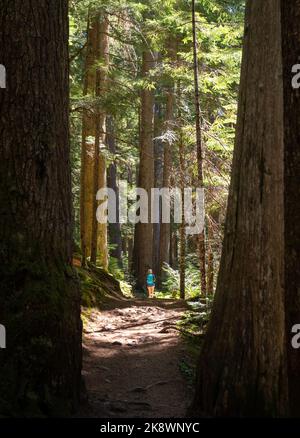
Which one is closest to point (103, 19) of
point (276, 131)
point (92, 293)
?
point (92, 293)

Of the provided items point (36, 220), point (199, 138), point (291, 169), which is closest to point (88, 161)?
point (199, 138)

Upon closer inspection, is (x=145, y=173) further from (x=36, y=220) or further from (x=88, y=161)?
(x=36, y=220)

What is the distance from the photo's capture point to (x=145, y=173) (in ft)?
71.7

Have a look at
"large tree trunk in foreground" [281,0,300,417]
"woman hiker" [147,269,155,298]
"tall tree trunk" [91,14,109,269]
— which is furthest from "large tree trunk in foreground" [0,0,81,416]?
"woman hiker" [147,269,155,298]

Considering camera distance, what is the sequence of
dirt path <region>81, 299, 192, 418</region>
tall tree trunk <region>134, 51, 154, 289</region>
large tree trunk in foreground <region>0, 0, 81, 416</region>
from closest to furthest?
large tree trunk in foreground <region>0, 0, 81, 416</region> → dirt path <region>81, 299, 192, 418</region> → tall tree trunk <region>134, 51, 154, 289</region>

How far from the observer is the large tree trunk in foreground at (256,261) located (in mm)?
5246

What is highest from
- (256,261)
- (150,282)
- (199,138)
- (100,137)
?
(100,137)

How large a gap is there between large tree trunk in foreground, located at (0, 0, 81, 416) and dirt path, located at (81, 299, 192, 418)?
0.76 m

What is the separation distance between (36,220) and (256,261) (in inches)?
90.4

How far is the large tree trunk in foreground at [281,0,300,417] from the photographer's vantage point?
548 cm

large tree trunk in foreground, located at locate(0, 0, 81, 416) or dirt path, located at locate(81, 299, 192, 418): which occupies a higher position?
large tree trunk in foreground, located at locate(0, 0, 81, 416)

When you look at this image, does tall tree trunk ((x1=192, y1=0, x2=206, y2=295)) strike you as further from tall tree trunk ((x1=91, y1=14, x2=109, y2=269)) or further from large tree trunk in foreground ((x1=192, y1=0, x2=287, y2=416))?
large tree trunk in foreground ((x1=192, y1=0, x2=287, y2=416))

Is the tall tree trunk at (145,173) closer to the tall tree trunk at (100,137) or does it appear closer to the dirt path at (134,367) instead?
the tall tree trunk at (100,137)
